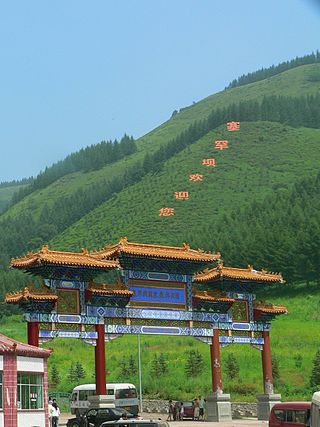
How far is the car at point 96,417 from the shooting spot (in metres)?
37.4

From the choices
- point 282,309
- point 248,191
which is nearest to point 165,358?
point 282,309

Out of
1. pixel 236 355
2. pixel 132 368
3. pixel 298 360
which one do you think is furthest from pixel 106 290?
pixel 236 355

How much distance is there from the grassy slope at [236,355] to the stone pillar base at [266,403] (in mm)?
6559

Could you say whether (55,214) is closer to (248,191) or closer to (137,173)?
(137,173)

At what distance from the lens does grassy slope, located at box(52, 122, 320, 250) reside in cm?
15025

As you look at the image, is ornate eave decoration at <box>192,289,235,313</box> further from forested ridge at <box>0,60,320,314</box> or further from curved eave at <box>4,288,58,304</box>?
forested ridge at <box>0,60,320,314</box>

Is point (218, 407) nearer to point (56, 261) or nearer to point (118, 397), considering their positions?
point (118, 397)

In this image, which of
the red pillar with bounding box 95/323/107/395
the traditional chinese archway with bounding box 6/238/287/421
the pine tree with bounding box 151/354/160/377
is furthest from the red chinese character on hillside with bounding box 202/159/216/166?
the red pillar with bounding box 95/323/107/395

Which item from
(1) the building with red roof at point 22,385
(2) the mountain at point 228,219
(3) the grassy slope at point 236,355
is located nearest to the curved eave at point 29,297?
(1) the building with red roof at point 22,385

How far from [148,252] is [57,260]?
5.31 meters

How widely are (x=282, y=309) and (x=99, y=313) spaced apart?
12.1 metres

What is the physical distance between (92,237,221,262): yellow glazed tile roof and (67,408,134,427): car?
790 cm

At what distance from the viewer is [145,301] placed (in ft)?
145

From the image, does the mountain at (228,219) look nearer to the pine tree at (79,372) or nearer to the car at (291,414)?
the pine tree at (79,372)
